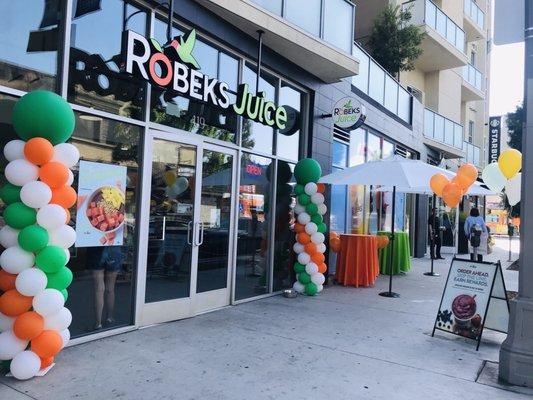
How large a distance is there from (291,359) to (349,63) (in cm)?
579

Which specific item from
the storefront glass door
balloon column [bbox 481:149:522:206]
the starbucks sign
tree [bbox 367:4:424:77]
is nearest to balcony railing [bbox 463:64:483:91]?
tree [bbox 367:4:424:77]

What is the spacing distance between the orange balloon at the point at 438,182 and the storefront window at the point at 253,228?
9.30 ft

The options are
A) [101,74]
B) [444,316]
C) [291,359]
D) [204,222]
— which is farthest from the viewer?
[204,222]

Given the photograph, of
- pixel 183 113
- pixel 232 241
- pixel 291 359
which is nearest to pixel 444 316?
pixel 291 359

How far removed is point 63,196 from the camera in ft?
12.9

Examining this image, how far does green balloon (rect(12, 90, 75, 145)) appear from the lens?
12.2ft

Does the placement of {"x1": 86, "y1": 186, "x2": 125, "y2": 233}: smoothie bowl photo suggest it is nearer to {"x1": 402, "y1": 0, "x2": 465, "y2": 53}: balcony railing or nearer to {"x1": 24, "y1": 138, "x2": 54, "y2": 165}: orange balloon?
{"x1": 24, "y1": 138, "x2": 54, "y2": 165}: orange balloon

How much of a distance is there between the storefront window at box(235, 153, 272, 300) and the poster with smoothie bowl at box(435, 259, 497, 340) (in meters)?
3.07

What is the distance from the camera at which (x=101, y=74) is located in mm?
5035

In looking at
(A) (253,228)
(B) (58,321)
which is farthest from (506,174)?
(B) (58,321)

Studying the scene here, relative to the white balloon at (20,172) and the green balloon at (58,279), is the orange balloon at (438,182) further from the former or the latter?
the white balloon at (20,172)

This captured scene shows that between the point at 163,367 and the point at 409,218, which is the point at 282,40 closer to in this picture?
the point at 163,367

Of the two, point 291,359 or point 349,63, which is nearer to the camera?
point 291,359

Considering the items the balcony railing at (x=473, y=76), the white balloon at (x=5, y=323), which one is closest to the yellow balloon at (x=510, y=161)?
the white balloon at (x=5, y=323)
